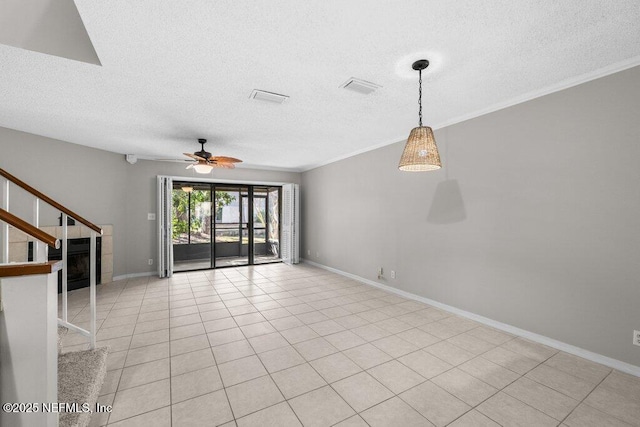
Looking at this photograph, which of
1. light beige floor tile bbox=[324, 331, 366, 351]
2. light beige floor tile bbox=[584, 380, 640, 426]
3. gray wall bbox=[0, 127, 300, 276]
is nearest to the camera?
light beige floor tile bbox=[584, 380, 640, 426]

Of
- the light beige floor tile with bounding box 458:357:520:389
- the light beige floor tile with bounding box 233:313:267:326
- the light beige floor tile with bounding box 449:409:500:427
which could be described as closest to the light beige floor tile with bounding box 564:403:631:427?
the light beige floor tile with bounding box 458:357:520:389

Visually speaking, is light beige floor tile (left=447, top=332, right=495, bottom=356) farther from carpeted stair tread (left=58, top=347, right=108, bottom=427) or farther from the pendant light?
carpeted stair tread (left=58, top=347, right=108, bottom=427)

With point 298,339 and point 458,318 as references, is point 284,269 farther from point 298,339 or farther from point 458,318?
point 458,318

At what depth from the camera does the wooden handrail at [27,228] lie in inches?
41.8

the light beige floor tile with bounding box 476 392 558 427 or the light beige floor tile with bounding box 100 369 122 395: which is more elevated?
the light beige floor tile with bounding box 100 369 122 395

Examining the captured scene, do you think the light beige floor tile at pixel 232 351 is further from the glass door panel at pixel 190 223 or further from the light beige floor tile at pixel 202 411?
the glass door panel at pixel 190 223

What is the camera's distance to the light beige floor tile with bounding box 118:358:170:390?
211cm

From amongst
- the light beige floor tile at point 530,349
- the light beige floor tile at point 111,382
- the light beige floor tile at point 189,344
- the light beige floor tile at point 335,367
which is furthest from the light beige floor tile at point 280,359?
the light beige floor tile at point 530,349

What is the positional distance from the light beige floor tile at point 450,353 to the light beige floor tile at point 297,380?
47.3 inches

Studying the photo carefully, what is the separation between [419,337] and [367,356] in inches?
29.7

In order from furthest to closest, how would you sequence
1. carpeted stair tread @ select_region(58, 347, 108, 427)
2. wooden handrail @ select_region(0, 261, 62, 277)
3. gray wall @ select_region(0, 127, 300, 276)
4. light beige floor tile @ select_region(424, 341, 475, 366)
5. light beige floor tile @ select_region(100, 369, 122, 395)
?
gray wall @ select_region(0, 127, 300, 276) < light beige floor tile @ select_region(424, 341, 475, 366) < light beige floor tile @ select_region(100, 369, 122, 395) < carpeted stair tread @ select_region(58, 347, 108, 427) < wooden handrail @ select_region(0, 261, 62, 277)

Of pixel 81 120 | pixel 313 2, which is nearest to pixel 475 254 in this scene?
pixel 313 2

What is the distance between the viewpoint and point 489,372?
2270mm

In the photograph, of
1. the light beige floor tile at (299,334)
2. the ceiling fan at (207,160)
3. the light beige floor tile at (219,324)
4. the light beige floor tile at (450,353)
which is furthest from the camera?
the ceiling fan at (207,160)
